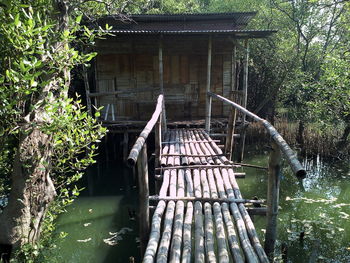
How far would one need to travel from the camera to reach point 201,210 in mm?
3627

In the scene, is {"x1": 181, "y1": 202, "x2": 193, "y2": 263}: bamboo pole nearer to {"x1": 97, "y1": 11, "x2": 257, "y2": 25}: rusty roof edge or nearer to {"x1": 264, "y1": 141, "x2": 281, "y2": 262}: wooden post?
{"x1": 264, "y1": 141, "x2": 281, "y2": 262}: wooden post

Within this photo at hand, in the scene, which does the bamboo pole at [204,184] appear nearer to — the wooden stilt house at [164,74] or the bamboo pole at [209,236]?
the bamboo pole at [209,236]

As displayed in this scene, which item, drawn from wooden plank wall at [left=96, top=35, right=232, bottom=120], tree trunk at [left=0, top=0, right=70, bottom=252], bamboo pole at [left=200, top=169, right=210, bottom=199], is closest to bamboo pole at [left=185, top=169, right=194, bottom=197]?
bamboo pole at [left=200, top=169, right=210, bottom=199]

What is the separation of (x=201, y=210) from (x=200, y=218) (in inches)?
8.2

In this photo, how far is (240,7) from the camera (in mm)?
17344

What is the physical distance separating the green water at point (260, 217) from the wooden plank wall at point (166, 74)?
8.56ft

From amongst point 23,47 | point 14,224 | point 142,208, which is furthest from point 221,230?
point 23,47

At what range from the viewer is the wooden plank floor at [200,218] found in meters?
2.78

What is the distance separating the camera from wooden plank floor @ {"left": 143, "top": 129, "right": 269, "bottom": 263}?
9.11ft

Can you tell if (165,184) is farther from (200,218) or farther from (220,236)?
(220,236)

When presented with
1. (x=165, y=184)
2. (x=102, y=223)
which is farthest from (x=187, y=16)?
(x=165, y=184)

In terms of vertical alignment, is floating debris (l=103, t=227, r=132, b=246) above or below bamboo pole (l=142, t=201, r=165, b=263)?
below

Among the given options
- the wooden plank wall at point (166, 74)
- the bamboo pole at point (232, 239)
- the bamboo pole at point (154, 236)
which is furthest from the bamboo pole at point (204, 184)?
the wooden plank wall at point (166, 74)

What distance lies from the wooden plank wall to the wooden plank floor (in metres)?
5.10
